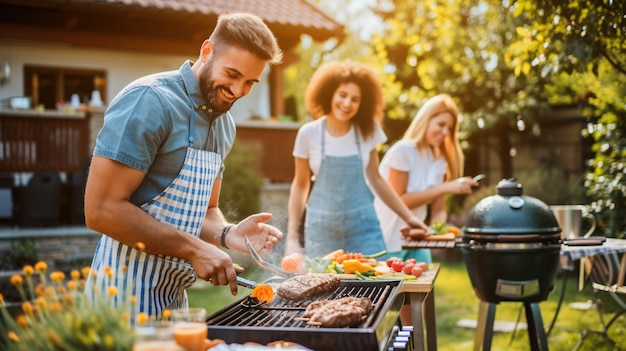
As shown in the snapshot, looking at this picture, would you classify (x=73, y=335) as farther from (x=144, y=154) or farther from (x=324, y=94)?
(x=324, y=94)

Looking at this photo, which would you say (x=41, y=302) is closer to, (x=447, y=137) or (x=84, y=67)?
(x=447, y=137)

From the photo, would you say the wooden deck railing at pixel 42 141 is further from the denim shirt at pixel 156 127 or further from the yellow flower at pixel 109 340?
the yellow flower at pixel 109 340

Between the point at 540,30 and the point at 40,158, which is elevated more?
the point at 540,30

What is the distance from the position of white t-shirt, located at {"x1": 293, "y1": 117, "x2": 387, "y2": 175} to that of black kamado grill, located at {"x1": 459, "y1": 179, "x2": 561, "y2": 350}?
1116mm

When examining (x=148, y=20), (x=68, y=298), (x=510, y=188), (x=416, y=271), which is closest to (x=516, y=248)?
(x=510, y=188)

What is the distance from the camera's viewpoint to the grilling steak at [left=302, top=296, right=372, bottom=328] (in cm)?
226

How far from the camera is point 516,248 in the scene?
14.1 ft

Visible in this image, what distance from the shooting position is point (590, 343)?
21.1ft

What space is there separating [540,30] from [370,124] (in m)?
1.43

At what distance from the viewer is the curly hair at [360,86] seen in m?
5.19

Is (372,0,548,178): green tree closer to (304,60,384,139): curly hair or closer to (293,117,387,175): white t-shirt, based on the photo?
(304,60,384,139): curly hair

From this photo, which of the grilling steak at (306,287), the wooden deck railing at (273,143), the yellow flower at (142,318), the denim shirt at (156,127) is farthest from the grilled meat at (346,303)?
the wooden deck railing at (273,143)

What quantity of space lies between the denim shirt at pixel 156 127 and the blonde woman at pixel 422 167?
2.87 m

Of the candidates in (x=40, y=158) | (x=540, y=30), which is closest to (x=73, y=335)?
(x=540, y=30)
